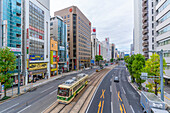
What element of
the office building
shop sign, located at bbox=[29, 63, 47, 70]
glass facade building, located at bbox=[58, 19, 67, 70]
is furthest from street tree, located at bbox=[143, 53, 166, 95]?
glass facade building, located at bbox=[58, 19, 67, 70]

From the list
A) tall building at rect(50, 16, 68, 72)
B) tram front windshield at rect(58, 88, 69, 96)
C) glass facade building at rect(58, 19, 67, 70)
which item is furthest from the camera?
glass facade building at rect(58, 19, 67, 70)

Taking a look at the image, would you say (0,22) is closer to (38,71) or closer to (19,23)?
(19,23)

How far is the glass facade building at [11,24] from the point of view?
2478cm

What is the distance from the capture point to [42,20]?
38.6 meters

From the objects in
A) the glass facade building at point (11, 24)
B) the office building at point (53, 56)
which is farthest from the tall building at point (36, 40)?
the office building at point (53, 56)

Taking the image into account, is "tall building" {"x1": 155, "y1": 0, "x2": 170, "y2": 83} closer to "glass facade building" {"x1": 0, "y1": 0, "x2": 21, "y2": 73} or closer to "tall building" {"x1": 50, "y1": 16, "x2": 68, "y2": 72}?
"tall building" {"x1": 50, "y1": 16, "x2": 68, "y2": 72}

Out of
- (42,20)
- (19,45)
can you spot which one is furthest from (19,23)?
(42,20)

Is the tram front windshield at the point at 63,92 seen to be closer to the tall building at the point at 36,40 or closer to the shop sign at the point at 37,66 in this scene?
the tall building at the point at 36,40

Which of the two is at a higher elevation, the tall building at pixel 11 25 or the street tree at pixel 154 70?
the tall building at pixel 11 25

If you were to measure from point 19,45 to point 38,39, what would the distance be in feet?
28.1

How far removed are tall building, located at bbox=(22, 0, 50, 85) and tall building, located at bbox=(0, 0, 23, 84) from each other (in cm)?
184

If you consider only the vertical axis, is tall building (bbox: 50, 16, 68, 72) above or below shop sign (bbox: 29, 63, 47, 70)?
above

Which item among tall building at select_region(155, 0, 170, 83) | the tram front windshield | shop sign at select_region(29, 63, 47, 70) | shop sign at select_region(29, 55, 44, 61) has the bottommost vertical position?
the tram front windshield

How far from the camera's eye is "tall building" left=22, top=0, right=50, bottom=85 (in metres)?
30.3
